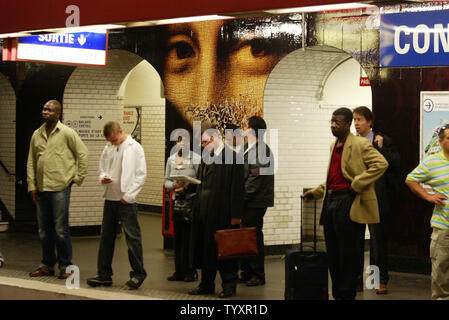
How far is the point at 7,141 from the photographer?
15016mm

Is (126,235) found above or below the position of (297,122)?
below

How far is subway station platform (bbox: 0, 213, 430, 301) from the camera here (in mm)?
9125

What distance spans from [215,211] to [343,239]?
1628 millimetres

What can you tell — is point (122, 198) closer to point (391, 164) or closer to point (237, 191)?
point (237, 191)

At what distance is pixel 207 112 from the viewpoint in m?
12.4

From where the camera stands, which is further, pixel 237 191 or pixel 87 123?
pixel 87 123

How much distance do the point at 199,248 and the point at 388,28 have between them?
3689 millimetres

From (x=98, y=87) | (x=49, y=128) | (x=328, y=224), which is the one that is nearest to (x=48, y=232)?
(x=49, y=128)

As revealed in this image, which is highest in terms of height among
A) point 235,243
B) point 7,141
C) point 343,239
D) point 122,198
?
point 7,141

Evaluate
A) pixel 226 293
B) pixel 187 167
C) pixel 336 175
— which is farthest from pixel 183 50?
pixel 336 175

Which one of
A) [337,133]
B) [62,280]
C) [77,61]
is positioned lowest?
[62,280]

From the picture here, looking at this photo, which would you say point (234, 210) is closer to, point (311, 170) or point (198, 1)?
point (198, 1)

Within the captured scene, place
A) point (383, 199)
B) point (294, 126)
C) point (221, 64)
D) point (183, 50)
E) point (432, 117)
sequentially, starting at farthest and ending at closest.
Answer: point (183, 50), point (294, 126), point (221, 64), point (432, 117), point (383, 199)

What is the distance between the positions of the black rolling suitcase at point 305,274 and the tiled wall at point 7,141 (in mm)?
8123
